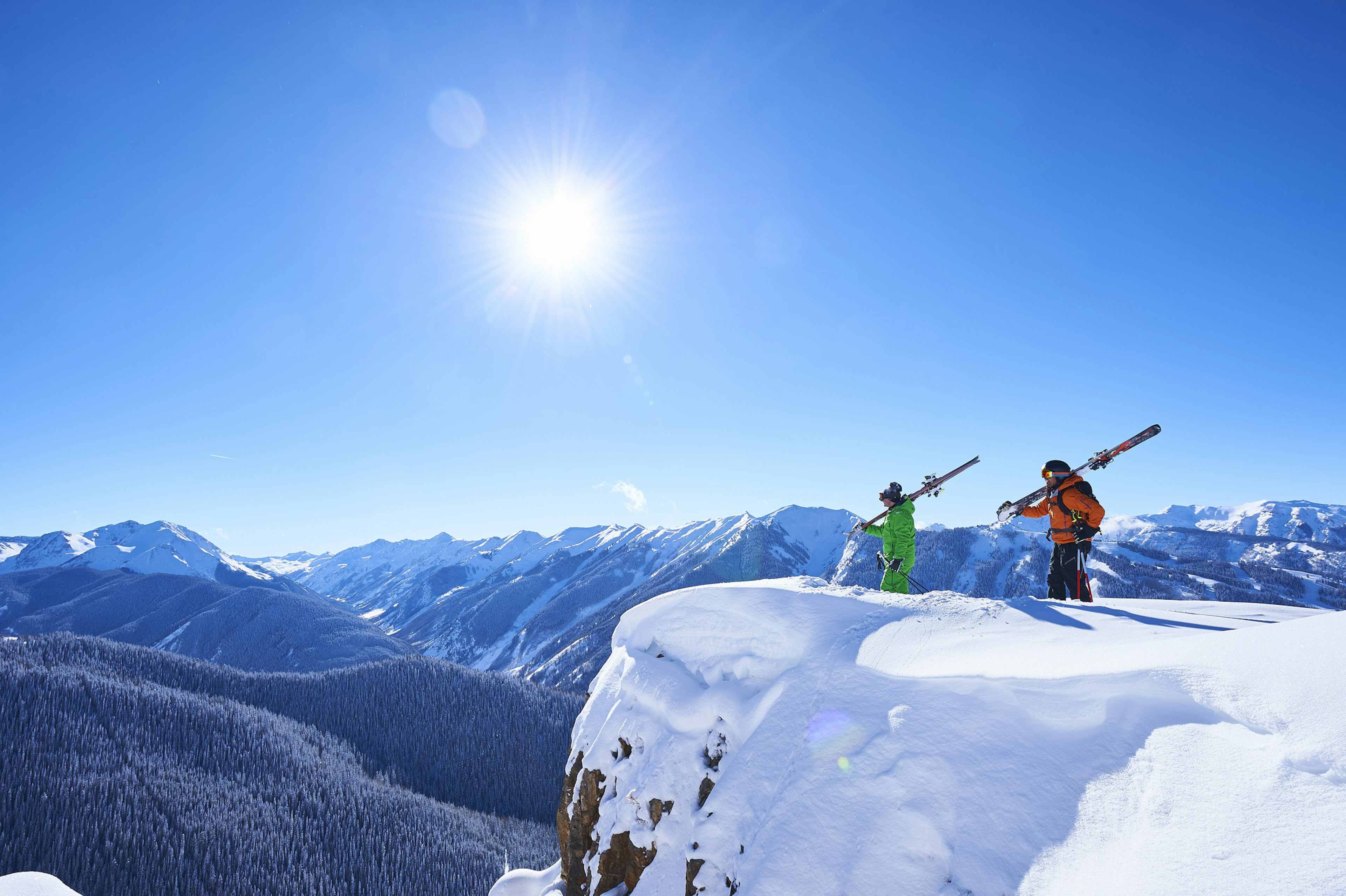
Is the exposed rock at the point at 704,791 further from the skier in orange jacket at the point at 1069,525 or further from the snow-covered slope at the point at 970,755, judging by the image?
the skier in orange jacket at the point at 1069,525

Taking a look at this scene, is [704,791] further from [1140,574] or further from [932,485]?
[1140,574]

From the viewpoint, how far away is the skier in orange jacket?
11805mm

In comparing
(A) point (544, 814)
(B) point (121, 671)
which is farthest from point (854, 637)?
(B) point (121, 671)

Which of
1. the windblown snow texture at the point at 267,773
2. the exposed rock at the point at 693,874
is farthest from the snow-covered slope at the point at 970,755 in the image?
the windblown snow texture at the point at 267,773

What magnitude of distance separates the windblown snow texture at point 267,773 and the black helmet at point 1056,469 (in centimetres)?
8978

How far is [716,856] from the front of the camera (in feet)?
21.7

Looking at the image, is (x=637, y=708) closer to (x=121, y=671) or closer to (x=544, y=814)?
(x=544, y=814)

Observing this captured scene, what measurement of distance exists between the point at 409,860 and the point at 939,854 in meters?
100

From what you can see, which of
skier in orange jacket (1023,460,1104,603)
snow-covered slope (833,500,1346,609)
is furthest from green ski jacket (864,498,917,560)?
snow-covered slope (833,500,1346,609)

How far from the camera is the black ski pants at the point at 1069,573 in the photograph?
1234cm

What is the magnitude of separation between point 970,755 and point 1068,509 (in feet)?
28.9

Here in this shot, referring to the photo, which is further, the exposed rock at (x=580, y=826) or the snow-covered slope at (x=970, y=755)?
the exposed rock at (x=580, y=826)

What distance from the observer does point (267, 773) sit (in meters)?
94.8

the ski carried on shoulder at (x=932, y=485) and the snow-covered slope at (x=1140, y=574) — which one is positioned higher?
the ski carried on shoulder at (x=932, y=485)
